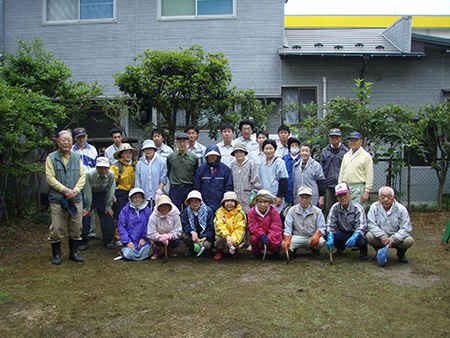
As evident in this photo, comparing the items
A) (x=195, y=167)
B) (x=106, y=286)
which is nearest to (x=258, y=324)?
(x=106, y=286)

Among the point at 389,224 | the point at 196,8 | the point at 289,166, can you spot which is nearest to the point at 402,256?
the point at 389,224

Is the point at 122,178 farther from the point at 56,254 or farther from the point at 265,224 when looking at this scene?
the point at 265,224

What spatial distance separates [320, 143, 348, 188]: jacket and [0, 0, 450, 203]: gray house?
4.16 m

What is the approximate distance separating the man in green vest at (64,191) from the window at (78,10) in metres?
7.26

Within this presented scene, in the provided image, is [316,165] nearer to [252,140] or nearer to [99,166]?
[252,140]

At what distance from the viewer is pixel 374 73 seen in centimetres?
1128

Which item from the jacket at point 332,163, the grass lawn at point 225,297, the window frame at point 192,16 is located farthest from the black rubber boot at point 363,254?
the window frame at point 192,16

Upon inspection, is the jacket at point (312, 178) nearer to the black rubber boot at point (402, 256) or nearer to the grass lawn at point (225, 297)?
the grass lawn at point (225, 297)

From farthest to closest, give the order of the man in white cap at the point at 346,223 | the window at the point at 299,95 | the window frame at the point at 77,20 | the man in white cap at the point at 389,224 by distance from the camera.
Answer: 1. the window frame at the point at 77,20
2. the window at the point at 299,95
3. the man in white cap at the point at 346,223
4. the man in white cap at the point at 389,224

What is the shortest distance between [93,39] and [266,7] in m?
4.90

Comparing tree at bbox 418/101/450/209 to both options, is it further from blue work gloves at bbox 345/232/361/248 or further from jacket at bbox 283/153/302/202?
blue work gloves at bbox 345/232/361/248

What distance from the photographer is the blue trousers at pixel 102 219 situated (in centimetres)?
652

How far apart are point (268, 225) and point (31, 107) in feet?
15.4

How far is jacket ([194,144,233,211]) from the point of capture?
616 cm
